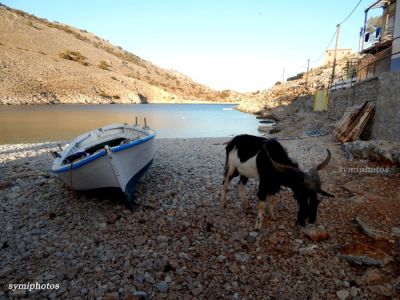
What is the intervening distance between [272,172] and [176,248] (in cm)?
206

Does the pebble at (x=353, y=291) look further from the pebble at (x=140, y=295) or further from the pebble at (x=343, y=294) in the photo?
the pebble at (x=140, y=295)

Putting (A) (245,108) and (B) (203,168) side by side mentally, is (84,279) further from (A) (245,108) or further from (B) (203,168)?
(A) (245,108)

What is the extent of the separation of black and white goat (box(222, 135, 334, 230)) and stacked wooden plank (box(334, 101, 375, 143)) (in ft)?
24.1

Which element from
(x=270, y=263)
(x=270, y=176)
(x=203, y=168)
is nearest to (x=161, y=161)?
(x=203, y=168)

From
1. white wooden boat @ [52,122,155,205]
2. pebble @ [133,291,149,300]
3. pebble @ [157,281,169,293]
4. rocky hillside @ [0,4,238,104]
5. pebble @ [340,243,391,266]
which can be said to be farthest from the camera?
rocky hillside @ [0,4,238,104]

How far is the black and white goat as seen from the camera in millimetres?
4402

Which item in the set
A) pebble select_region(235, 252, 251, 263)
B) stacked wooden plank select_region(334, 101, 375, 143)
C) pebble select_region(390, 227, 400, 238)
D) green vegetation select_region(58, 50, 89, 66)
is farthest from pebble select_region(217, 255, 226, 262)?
green vegetation select_region(58, 50, 89, 66)

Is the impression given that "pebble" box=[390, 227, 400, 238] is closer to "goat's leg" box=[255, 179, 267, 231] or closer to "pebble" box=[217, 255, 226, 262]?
"goat's leg" box=[255, 179, 267, 231]

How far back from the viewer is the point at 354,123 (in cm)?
1119

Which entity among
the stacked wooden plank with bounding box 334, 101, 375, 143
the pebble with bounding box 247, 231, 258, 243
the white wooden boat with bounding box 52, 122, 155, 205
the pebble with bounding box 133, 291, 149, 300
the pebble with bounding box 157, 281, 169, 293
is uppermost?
the stacked wooden plank with bounding box 334, 101, 375, 143

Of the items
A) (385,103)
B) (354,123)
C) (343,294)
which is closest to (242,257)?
(343,294)

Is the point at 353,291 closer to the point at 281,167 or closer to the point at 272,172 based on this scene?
the point at 281,167

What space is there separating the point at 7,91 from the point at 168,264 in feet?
190

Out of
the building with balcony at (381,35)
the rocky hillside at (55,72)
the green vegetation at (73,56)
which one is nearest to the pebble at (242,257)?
the building with balcony at (381,35)
